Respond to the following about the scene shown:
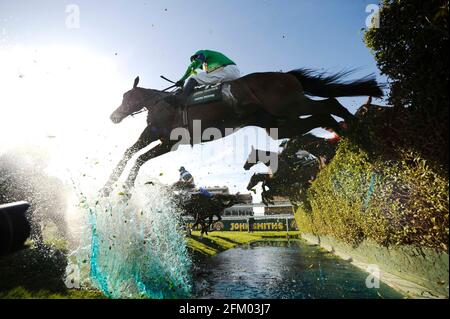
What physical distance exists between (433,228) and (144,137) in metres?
4.48

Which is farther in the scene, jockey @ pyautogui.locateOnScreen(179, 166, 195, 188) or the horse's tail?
jockey @ pyautogui.locateOnScreen(179, 166, 195, 188)

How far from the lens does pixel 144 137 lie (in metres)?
5.21

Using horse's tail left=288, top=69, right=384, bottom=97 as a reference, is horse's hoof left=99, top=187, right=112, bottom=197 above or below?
below

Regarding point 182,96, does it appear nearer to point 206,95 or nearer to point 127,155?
point 206,95

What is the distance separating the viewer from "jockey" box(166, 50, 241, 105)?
5012 millimetres

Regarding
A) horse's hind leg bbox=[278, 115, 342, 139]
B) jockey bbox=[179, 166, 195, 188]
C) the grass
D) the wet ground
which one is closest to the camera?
the wet ground

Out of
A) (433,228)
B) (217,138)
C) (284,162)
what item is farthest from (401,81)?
(284,162)

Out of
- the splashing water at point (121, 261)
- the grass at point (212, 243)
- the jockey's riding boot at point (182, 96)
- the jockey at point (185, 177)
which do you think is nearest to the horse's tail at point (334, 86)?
the jockey's riding boot at point (182, 96)

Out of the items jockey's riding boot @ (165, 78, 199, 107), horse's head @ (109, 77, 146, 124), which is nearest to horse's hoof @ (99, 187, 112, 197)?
horse's head @ (109, 77, 146, 124)

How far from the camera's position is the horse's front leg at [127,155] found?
470cm

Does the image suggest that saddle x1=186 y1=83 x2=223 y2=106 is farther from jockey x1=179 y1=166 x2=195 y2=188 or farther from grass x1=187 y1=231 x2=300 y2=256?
grass x1=187 y1=231 x2=300 y2=256

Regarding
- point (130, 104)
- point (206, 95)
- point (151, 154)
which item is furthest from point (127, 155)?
point (206, 95)

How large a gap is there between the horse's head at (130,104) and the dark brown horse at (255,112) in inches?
17.3

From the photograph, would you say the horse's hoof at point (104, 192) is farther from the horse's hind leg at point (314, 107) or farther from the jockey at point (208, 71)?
the horse's hind leg at point (314, 107)
